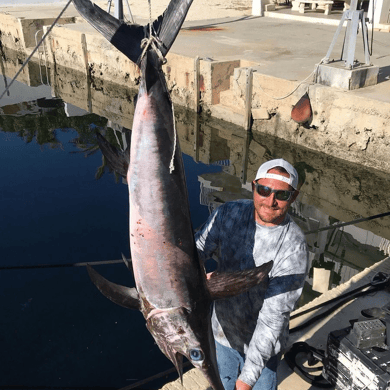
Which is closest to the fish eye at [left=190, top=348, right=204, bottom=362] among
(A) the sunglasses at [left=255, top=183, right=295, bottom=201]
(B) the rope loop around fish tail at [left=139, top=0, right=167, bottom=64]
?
(A) the sunglasses at [left=255, top=183, right=295, bottom=201]

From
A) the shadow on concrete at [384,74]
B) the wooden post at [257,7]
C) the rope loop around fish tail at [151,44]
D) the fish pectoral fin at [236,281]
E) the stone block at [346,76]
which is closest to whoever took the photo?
the rope loop around fish tail at [151,44]

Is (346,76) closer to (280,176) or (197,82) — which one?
(197,82)

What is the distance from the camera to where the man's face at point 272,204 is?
248 cm

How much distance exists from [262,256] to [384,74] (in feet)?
36.9

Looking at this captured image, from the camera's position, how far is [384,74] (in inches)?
474

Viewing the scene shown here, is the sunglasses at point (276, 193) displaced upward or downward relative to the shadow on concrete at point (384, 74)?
upward

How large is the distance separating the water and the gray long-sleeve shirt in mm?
3213

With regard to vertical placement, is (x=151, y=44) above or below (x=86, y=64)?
above

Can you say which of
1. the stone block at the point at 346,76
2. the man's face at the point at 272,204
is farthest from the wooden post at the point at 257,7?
the man's face at the point at 272,204

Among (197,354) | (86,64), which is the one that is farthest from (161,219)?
(86,64)

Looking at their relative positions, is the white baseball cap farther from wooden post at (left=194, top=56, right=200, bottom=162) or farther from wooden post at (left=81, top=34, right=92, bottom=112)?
wooden post at (left=81, top=34, right=92, bottom=112)

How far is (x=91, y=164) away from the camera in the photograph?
486 inches

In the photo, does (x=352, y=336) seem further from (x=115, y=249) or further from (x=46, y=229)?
(x=46, y=229)

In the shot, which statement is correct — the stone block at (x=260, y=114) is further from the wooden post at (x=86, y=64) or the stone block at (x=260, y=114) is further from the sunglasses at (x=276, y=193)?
the sunglasses at (x=276, y=193)
